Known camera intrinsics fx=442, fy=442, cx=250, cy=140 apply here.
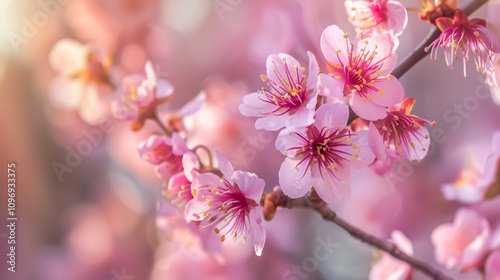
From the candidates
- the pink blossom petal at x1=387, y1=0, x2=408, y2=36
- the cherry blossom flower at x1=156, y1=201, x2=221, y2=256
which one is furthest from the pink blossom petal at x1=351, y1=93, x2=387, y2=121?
the cherry blossom flower at x1=156, y1=201, x2=221, y2=256

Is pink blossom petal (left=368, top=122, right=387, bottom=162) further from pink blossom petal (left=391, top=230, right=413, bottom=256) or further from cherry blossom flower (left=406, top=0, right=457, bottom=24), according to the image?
pink blossom petal (left=391, top=230, right=413, bottom=256)

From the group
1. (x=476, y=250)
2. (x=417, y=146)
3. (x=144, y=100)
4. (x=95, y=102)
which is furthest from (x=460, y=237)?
(x=95, y=102)

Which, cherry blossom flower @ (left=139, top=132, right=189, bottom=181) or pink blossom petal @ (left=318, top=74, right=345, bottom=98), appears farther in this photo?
cherry blossom flower @ (left=139, top=132, right=189, bottom=181)

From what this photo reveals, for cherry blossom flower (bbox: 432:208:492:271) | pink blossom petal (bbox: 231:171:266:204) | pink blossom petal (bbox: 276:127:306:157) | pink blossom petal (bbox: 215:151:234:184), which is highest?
pink blossom petal (bbox: 276:127:306:157)

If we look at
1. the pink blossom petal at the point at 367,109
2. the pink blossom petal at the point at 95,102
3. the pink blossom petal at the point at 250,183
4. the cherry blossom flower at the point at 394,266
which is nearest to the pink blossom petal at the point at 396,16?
the pink blossom petal at the point at 367,109

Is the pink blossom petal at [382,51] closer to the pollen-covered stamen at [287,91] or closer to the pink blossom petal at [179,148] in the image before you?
the pollen-covered stamen at [287,91]

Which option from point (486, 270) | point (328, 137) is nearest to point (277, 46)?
point (328, 137)

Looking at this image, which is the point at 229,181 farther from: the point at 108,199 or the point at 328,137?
the point at 108,199

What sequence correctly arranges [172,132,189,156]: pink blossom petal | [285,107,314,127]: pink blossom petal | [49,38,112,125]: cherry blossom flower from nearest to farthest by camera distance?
[285,107,314,127]: pink blossom petal
[172,132,189,156]: pink blossom petal
[49,38,112,125]: cherry blossom flower
